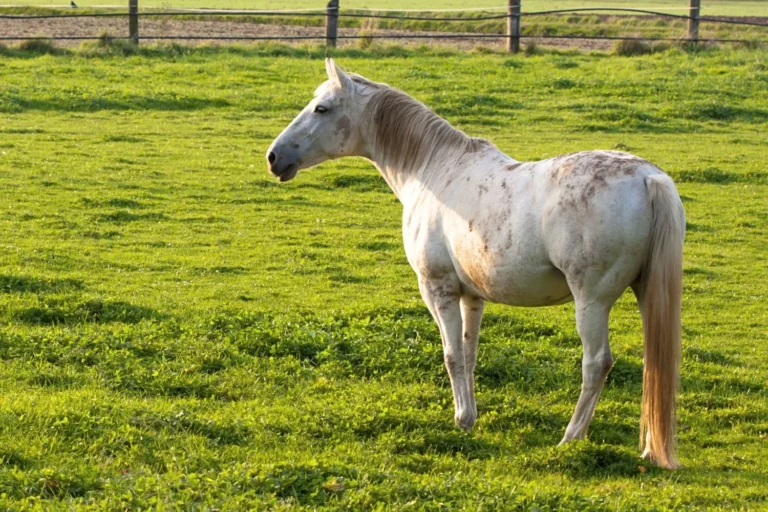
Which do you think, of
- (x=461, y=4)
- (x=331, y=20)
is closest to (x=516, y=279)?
(x=331, y=20)

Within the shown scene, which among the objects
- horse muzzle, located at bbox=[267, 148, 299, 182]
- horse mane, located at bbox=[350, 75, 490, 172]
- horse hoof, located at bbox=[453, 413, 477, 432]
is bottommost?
horse hoof, located at bbox=[453, 413, 477, 432]

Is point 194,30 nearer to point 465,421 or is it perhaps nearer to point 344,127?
point 344,127

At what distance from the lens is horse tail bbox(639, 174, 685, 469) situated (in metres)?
5.53

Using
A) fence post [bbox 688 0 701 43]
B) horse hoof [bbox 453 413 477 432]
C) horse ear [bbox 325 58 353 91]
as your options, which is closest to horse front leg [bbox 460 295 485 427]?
horse hoof [bbox 453 413 477 432]

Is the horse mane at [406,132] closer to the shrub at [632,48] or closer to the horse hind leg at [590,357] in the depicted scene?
the horse hind leg at [590,357]

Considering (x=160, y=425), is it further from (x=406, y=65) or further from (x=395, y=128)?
(x=406, y=65)

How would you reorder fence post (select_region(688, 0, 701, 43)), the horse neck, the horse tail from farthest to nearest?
fence post (select_region(688, 0, 701, 43)) → the horse neck → the horse tail

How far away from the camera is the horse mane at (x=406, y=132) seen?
697 cm

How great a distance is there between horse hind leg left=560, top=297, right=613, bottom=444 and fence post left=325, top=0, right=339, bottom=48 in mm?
20185

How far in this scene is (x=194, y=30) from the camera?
3184 cm

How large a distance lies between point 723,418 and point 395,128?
3.02m

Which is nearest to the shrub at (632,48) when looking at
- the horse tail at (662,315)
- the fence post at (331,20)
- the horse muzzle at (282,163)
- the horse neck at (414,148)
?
the fence post at (331,20)

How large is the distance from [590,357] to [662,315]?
0.52m

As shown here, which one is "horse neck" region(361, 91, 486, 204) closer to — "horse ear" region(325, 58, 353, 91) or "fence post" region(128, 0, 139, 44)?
"horse ear" region(325, 58, 353, 91)
